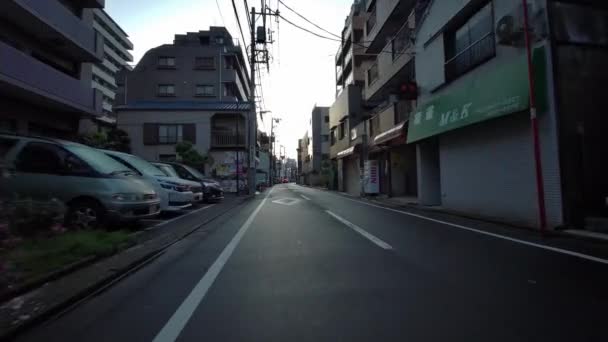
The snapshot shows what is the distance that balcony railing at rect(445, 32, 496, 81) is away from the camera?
10.4 m

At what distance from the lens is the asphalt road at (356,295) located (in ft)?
9.09

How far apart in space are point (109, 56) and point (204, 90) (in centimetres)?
3336

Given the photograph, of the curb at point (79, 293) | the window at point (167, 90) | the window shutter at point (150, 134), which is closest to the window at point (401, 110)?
the curb at point (79, 293)

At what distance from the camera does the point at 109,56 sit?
60281 mm

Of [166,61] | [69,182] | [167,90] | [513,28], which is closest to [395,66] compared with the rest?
[513,28]

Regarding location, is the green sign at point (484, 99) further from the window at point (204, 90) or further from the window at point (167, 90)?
the window at point (167, 90)

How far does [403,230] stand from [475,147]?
4.98 meters

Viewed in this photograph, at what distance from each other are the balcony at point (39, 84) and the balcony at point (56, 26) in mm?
1609

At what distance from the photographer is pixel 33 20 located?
13.3m

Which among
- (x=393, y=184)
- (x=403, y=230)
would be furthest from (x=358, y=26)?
(x=403, y=230)

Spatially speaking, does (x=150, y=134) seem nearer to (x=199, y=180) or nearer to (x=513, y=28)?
(x=199, y=180)

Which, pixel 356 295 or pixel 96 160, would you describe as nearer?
pixel 356 295

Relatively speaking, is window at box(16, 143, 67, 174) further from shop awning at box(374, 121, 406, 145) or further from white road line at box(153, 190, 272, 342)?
shop awning at box(374, 121, 406, 145)

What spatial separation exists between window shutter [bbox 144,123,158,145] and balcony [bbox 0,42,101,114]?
13047 mm
